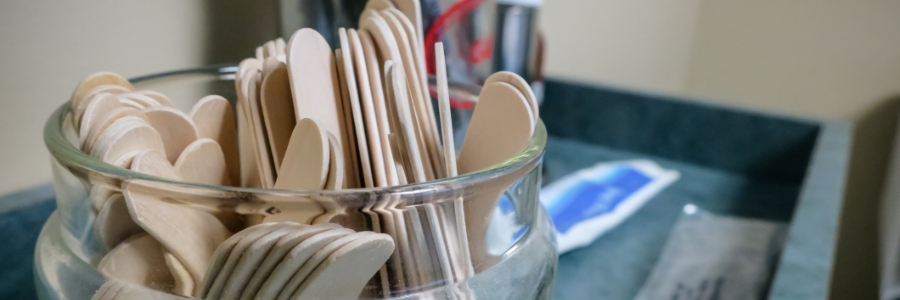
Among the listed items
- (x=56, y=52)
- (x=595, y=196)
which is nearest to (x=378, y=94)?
(x=56, y=52)

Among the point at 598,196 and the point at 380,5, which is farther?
the point at 598,196

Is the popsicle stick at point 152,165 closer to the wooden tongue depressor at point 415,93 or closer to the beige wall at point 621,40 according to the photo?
the wooden tongue depressor at point 415,93

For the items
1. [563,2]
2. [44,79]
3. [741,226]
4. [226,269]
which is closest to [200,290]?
[226,269]

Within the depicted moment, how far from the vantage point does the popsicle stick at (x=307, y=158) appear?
15 cm

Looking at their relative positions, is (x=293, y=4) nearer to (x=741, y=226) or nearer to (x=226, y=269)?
(x=226, y=269)

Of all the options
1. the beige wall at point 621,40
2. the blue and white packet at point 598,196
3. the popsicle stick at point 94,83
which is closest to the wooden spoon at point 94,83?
the popsicle stick at point 94,83

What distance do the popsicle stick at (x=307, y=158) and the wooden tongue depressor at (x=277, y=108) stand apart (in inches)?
0.8

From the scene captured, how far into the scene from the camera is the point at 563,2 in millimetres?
727

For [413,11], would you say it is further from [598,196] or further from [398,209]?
[598,196]

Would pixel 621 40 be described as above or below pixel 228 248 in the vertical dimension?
below

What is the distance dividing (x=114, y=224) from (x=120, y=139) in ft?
0.08

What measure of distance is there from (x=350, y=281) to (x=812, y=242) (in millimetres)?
283

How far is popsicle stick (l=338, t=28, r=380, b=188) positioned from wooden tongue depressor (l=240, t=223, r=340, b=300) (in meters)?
0.03

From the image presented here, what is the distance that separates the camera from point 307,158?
0.15m
